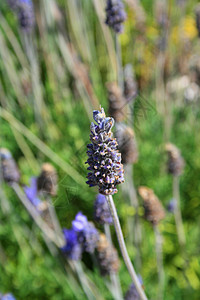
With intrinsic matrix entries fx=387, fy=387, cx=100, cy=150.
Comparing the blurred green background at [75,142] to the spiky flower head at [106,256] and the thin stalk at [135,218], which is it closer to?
the thin stalk at [135,218]

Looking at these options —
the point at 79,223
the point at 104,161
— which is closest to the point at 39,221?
the point at 79,223

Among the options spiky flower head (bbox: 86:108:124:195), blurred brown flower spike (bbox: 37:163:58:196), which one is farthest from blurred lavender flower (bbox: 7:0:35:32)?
spiky flower head (bbox: 86:108:124:195)

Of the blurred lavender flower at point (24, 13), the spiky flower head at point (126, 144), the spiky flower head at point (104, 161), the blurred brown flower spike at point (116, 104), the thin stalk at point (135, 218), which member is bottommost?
the spiky flower head at point (104, 161)

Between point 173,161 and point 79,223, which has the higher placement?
point 173,161

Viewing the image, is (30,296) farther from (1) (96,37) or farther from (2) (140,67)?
(1) (96,37)

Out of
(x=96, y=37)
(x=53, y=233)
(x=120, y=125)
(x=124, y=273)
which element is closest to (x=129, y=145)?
(x=120, y=125)

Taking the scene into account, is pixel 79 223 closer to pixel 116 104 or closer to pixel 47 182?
pixel 47 182

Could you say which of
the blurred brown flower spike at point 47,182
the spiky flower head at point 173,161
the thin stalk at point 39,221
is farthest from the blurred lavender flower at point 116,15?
the thin stalk at point 39,221
